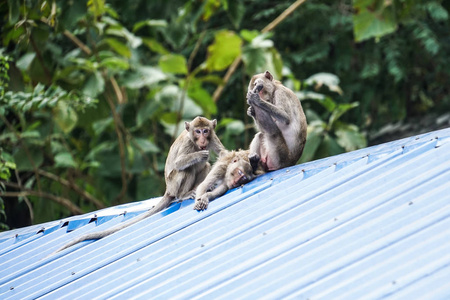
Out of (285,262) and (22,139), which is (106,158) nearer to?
(22,139)

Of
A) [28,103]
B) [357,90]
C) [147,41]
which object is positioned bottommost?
[357,90]

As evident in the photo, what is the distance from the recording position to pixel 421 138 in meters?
5.20

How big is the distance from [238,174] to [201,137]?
0.85 meters

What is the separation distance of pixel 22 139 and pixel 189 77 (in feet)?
9.19

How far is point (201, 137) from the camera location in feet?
22.2

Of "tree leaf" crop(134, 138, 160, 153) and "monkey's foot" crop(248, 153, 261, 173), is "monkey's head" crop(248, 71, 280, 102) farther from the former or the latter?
"tree leaf" crop(134, 138, 160, 153)

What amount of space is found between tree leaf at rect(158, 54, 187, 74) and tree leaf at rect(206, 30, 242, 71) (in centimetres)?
57

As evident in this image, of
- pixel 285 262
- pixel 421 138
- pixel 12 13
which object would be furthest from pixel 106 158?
pixel 285 262

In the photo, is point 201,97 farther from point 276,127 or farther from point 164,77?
point 276,127

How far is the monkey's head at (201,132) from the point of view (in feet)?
22.2

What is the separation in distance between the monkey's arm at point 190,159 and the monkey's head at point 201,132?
117 mm

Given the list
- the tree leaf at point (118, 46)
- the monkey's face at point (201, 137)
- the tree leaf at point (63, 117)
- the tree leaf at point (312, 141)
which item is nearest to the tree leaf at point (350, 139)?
the tree leaf at point (312, 141)

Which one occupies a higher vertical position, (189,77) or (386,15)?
(386,15)

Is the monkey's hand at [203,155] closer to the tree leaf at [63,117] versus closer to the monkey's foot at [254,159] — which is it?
A: the monkey's foot at [254,159]
